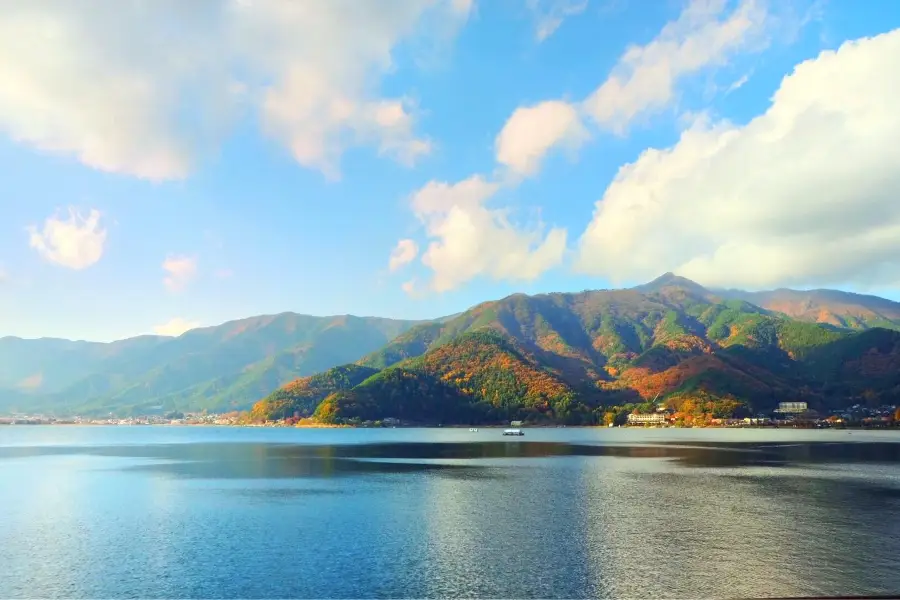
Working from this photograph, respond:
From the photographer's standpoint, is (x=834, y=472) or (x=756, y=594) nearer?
(x=756, y=594)

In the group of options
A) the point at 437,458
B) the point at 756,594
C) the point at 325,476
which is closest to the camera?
the point at 756,594

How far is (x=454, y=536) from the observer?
2019 inches

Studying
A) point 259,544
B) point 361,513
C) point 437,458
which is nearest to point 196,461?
point 437,458

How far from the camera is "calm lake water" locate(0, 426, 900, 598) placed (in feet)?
125

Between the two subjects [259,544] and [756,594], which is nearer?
[756,594]

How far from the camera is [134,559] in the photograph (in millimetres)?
44656

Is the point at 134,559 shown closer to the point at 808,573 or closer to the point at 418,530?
the point at 418,530

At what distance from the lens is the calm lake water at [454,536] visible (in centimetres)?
3800

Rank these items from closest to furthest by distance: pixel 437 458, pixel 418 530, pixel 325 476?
1. pixel 418 530
2. pixel 325 476
3. pixel 437 458

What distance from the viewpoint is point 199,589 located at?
123 ft

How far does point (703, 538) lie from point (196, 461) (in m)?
119

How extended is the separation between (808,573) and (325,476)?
74413 millimetres

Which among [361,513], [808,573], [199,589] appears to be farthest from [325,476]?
[808,573]

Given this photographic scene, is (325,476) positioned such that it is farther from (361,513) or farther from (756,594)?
(756,594)
